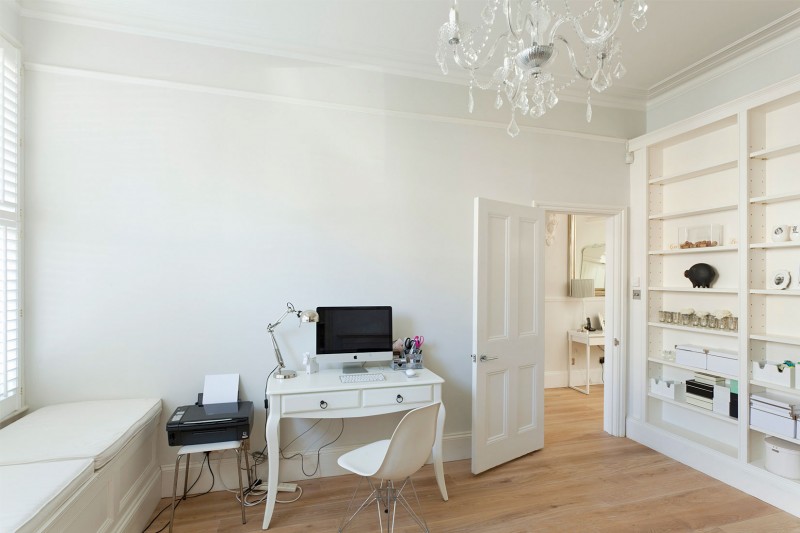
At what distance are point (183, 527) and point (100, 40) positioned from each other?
126 inches

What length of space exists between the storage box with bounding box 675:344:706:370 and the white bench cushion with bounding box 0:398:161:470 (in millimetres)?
4050

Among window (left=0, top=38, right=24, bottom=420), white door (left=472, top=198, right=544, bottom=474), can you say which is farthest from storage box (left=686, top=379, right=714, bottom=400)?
window (left=0, top=38, right=24, bottom=420)

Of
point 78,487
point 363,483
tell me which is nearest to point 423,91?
point 363,483

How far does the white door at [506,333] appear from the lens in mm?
3027

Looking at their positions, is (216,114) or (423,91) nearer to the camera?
(216,114)

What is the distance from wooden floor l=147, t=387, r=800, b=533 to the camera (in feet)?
7.96

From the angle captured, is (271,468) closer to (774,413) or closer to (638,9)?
(638,9)

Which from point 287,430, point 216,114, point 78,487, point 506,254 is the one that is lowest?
point 287,430

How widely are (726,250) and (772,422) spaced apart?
50.5 inches

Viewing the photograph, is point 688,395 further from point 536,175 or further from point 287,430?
point 287,430

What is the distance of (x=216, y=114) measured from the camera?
2.88 metres

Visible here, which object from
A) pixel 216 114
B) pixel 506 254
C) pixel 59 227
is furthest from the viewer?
pixel 506 254

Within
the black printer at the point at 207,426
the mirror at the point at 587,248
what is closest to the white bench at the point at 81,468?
the black printer at the point at 207,426

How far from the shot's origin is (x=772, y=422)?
8.75 ft
